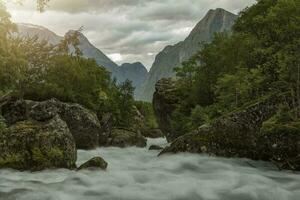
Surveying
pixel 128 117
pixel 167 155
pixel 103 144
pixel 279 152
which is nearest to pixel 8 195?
pixel 167 155

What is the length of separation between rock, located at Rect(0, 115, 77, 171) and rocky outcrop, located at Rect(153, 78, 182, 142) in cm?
4170

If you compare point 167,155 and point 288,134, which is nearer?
point 288,134

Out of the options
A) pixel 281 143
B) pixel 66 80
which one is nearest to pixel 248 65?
pixel 281 143

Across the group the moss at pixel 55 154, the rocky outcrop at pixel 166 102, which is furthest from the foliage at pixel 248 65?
the moss at pixel 55 154

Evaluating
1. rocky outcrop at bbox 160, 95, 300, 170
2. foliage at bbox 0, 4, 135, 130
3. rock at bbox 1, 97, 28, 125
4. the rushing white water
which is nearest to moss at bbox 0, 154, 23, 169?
the rushing white water

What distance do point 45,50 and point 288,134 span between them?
1607 inches

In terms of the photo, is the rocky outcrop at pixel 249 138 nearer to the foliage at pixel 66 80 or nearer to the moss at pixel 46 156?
the moss at pixel 46 156

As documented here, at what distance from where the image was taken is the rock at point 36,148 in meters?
19.1

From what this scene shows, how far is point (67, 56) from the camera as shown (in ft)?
207

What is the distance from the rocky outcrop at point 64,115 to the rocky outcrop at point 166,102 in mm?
23049

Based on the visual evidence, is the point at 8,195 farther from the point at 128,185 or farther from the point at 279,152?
the point at 279,152

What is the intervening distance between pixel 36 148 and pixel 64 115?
18601mm

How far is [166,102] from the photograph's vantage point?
63.7 meters

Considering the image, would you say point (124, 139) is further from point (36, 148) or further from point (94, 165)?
point (94, 165)
